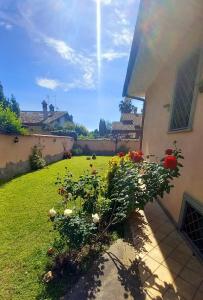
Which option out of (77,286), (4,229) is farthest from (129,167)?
(4,229)

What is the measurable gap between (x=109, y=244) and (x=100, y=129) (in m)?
53.3

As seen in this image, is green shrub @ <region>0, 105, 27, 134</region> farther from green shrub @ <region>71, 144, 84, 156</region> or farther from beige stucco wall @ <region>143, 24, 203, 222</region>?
green shrub @ <region>71, 144, 84, 156</region>

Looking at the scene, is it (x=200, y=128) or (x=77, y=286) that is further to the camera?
(x=200, y=128)

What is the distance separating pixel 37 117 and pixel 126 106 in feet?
113

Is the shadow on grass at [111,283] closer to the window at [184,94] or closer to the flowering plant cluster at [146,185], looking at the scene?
the flowering plant cluster at [146,185]

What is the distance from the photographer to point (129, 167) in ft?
12.1

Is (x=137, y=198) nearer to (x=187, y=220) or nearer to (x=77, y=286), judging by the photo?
(x=187, y=220)

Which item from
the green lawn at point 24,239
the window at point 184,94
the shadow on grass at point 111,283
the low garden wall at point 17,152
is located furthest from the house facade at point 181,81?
the low garden wall at point 17,152

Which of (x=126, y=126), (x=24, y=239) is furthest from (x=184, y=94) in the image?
(x=126, y=126)

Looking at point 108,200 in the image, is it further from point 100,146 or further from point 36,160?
point 100,146

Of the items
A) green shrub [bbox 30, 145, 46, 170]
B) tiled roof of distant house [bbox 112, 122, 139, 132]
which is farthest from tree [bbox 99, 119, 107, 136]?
green shrub [bbox 30, 145, 46, 170]

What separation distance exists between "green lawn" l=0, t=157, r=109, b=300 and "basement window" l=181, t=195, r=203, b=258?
2.58 m

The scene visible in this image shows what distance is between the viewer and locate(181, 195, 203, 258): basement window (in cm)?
295

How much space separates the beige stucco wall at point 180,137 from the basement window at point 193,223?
17cm
